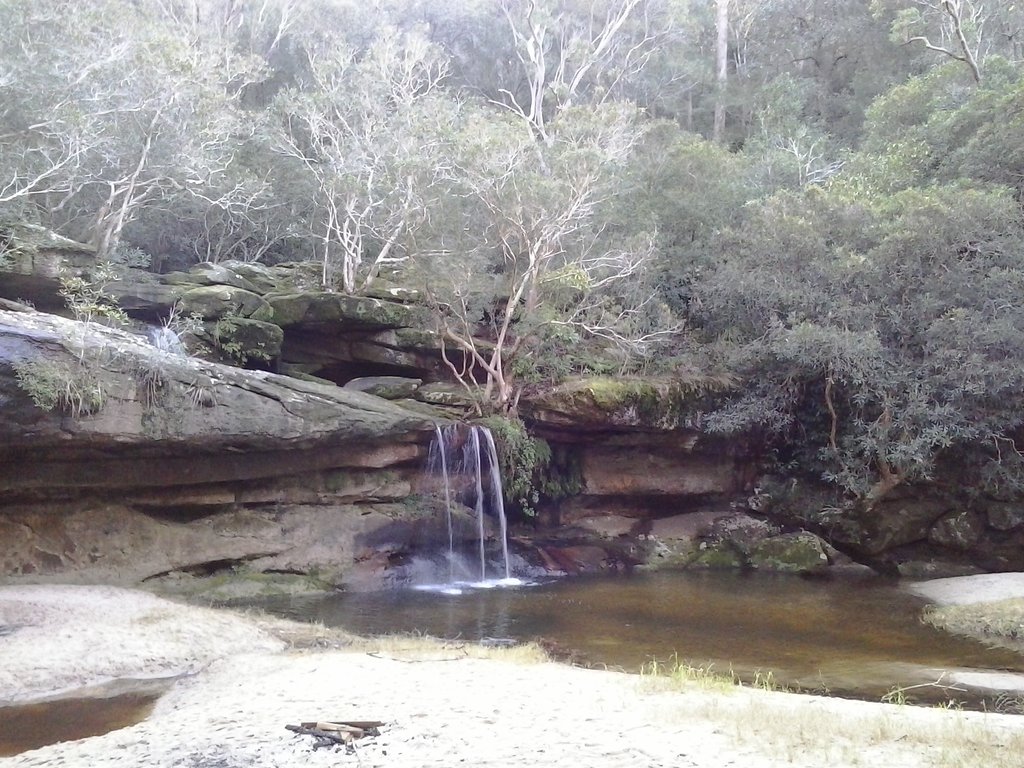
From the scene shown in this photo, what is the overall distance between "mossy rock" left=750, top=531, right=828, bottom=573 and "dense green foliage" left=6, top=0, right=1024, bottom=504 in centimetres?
189

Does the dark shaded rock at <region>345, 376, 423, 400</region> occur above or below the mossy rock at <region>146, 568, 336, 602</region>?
above

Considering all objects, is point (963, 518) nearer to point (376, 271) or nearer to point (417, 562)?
point (417, 562)

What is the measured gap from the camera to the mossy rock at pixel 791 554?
2181cm

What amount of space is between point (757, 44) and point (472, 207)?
2620 centimetres

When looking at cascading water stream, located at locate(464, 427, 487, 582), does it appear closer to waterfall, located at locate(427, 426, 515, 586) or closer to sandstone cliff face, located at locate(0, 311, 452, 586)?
waterfall, located at locate(427, 426, 515, 586)

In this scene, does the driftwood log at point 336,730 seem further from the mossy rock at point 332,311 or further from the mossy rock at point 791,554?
the mossy rock at point 791,554

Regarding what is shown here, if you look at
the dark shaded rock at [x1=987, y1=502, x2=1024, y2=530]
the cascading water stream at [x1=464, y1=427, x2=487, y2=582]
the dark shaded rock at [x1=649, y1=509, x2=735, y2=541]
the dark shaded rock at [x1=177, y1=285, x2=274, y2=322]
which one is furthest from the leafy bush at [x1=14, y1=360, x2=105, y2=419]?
the dark shaded rock at [x1=987, y1=502, x2=1024, y2=530]

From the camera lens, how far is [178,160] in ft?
77.0

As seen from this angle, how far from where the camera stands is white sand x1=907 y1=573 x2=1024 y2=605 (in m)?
16.9

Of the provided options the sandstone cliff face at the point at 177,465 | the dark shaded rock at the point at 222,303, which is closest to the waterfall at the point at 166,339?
the dark shaded rock at the point at 222,303

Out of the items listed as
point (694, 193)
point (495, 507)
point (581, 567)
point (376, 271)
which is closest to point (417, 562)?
point (495, 507)

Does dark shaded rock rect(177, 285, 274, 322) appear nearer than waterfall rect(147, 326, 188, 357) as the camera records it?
No

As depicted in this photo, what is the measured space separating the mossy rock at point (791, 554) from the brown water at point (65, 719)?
16240 millimetres

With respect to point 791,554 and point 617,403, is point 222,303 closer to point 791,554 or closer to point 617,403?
point 617,403
